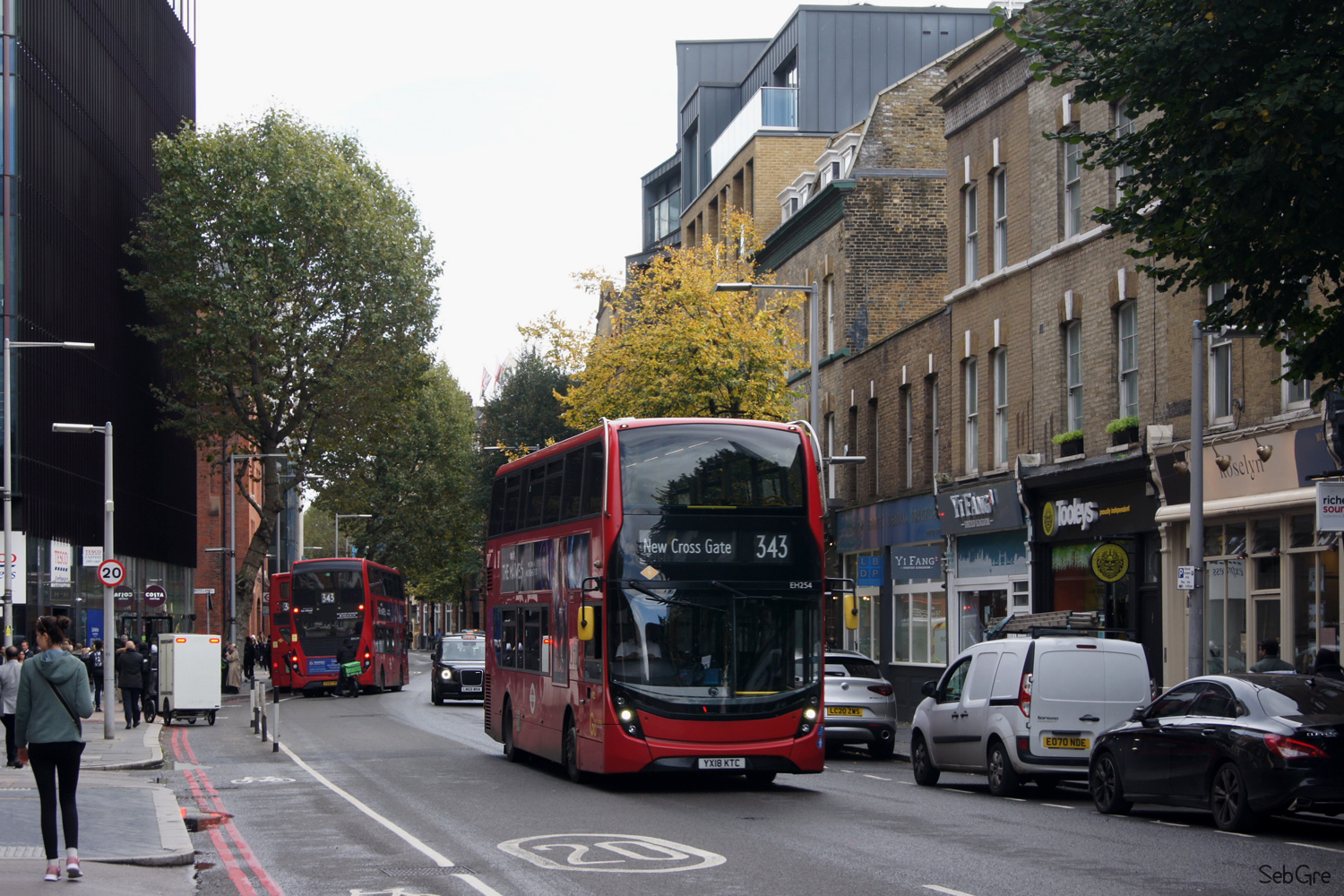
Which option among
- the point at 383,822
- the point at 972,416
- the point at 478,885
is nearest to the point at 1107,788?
the point at 383,822

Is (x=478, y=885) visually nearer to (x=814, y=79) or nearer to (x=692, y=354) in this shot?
(x=692, y=354)

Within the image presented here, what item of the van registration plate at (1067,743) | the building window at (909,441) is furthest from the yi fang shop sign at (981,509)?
the van registration plate at (1067,743)

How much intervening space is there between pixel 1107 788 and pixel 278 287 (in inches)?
1599

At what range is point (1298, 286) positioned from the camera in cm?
1390

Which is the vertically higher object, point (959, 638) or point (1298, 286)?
point (1298, 286)

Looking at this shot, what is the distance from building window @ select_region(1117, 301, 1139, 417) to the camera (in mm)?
26016

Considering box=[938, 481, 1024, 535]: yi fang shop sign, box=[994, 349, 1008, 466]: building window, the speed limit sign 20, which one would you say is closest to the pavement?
the speed limit sign 20

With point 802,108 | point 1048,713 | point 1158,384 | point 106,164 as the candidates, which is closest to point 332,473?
point 106,164

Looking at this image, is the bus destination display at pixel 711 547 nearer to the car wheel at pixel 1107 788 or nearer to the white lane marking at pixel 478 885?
the car wheel at pixel 1107 788

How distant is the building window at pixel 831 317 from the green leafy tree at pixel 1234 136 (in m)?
26.8

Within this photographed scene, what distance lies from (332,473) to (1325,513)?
142ft

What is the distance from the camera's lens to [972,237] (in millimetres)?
33281

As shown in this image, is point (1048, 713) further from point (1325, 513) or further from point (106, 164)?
point (106, 164)

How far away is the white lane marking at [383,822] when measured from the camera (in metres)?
12.6
